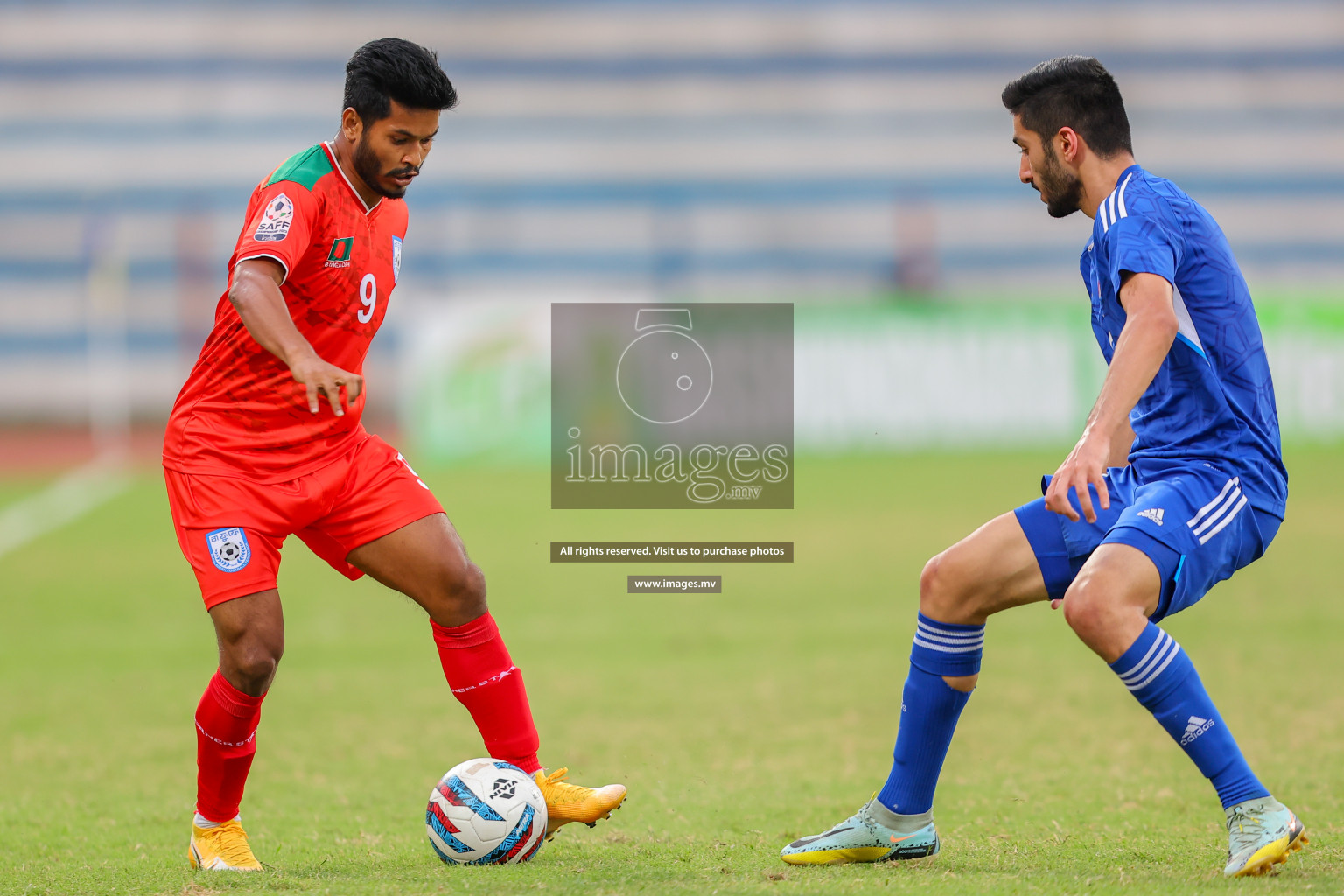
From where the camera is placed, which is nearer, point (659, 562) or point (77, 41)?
point (659, 562)

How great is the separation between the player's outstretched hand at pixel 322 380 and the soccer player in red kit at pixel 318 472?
0.95 feet

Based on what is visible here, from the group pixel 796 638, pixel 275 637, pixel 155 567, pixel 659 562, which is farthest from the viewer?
pixel 659 562

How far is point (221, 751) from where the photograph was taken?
3.83m

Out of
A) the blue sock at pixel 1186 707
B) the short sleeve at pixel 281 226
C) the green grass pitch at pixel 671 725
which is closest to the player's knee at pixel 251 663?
the green grass pitch at pixel 671 725

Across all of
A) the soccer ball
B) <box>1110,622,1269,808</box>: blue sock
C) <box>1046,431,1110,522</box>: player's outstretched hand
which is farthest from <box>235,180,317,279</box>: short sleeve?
<box>1110,622,1269,808</box>: blue sock

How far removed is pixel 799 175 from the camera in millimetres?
24219

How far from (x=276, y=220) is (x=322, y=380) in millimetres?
559

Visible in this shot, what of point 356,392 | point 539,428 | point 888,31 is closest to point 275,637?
point 356,392

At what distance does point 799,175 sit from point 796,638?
17497mm

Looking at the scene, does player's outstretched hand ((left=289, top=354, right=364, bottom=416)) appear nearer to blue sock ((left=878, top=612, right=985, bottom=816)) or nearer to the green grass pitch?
the green grass pitch

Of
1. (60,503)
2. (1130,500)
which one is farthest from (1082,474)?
(60,503)

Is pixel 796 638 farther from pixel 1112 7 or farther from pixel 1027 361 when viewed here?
pixel 1112 7

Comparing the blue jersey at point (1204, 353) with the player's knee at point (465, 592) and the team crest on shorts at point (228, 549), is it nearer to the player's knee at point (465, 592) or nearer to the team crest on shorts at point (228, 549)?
the player's knee at point (465, 592)

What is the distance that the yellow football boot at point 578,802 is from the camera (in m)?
3.75
